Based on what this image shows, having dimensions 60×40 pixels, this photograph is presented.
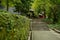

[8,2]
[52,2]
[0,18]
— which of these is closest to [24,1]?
[8,2]

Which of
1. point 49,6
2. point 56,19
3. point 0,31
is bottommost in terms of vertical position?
point 56,19

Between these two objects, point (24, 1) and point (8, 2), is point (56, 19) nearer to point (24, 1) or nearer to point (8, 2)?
point (24, 1)

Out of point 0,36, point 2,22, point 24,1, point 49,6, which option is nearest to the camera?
point 0,36

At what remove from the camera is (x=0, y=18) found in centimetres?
392

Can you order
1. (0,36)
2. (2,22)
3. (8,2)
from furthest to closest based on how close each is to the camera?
1. (8,2)
2. (2,22)
3. (0,36)

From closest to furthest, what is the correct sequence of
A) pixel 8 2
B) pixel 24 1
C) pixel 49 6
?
1. pixel 8 2
2. pixel 24 1
3. pixel 49 6

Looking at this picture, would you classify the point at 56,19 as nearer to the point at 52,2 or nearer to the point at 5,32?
the point at 52,2

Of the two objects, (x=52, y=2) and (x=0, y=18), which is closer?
(x=0, y=18)

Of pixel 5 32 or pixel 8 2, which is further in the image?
pixel 8 2

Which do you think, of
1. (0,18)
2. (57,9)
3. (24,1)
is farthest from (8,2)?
(57,9)

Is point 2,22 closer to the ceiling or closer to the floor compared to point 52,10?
closer to the ceiling

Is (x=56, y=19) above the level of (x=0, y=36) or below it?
below

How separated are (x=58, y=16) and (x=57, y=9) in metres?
1.61

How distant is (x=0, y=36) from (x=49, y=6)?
35.3 metres
